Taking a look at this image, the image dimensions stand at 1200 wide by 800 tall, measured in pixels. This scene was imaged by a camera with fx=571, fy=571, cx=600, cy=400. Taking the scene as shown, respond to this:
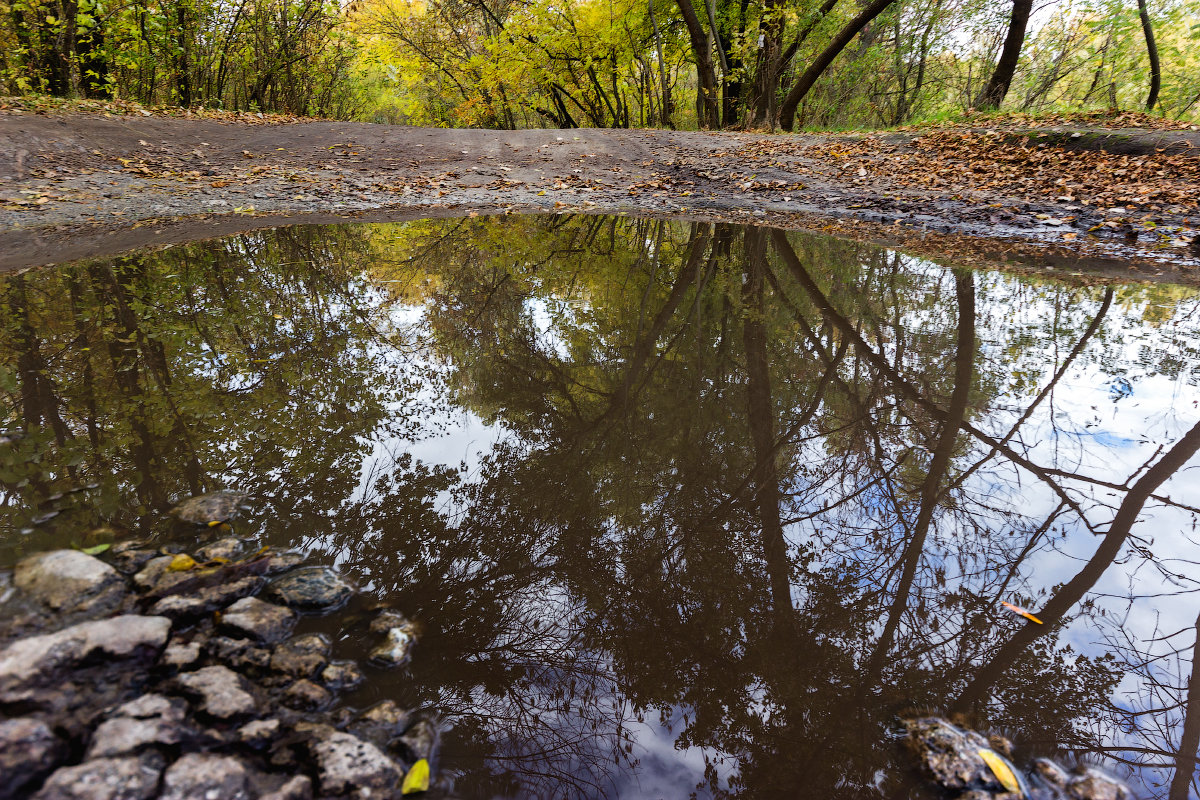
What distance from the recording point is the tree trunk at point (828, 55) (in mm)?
12453

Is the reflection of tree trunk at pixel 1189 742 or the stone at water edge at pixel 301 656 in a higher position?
the stone at water edge at pixel 301 656

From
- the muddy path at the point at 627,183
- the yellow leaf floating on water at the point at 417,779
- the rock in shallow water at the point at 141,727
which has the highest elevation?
the muddy path at the point at 627,183

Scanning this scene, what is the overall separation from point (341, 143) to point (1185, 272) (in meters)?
12.8

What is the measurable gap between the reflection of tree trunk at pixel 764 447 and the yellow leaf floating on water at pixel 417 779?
106 cm

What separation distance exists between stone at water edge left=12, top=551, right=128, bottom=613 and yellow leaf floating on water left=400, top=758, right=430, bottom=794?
98 centimetres

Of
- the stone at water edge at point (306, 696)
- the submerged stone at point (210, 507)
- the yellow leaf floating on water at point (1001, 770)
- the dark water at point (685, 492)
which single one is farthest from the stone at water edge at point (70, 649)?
the yellow leaf floating on water at point (1001, 770)

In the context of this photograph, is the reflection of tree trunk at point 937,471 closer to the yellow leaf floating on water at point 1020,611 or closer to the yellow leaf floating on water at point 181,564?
the yellow leaf floating on water at point 1020,611

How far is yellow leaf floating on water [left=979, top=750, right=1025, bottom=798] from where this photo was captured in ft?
4.21

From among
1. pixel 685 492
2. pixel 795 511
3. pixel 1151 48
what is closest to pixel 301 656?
pixel 685 492

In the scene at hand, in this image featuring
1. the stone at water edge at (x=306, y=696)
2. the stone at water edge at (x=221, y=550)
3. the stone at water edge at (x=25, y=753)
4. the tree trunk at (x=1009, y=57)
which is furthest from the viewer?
the tree trunk at (x=1009, y=57)

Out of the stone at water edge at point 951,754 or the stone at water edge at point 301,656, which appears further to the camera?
the stone at water edge at point 301,656

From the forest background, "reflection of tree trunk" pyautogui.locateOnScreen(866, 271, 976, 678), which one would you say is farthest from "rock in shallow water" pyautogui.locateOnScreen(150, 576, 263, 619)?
the forest background

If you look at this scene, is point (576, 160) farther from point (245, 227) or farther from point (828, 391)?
point (828, 391)

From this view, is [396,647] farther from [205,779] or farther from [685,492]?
[685,492]
